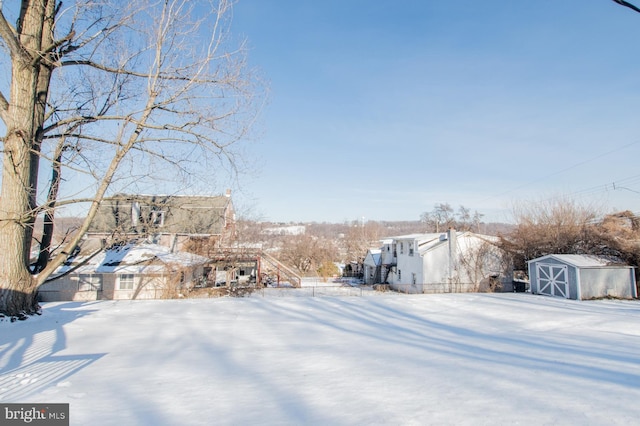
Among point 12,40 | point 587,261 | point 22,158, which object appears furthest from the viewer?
point 587,261

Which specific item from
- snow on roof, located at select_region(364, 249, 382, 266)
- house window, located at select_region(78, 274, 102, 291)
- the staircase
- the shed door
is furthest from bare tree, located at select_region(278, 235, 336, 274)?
the shed door

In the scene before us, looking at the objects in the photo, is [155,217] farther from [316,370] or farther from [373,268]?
[373,268]

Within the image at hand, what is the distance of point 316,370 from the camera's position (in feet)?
12.6

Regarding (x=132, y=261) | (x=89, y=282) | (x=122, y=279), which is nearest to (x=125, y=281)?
(x=122, y=279)

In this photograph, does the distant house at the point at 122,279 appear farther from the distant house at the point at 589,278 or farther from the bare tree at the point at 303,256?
the bare tree at the point at 303,256

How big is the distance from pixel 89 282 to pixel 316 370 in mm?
16426

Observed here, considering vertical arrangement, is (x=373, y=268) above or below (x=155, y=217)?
below

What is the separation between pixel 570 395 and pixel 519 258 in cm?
2134

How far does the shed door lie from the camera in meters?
14.7

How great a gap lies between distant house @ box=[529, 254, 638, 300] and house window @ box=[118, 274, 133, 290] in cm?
2028

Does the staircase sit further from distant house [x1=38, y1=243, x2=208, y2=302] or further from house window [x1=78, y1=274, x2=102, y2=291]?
house window [x1=78, y1=274, x2=102, y2=291]

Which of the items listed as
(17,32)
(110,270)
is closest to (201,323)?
(17,32)

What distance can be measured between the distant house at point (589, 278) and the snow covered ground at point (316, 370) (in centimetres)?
831

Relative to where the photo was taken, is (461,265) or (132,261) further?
(461,265)
